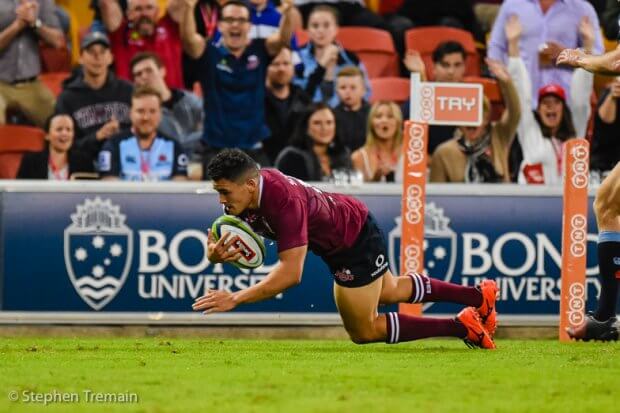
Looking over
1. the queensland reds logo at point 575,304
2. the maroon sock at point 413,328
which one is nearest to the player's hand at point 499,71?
the queensland reds logo at point 575,304

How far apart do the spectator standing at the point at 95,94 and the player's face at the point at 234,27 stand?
4.19ft

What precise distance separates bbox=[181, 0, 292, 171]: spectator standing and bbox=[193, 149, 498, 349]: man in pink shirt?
4.70m

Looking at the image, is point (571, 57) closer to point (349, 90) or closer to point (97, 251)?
point (97, 251)

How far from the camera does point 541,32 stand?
1662cm

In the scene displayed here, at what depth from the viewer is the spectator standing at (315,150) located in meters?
14.9

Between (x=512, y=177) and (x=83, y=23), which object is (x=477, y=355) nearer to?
(x=512, y=177)

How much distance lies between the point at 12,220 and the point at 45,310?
967 mm

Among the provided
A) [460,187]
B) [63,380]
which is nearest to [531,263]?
[460,187]

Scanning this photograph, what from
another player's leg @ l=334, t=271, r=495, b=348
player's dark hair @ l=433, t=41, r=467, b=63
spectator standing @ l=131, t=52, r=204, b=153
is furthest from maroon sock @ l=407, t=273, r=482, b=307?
player's dark hair @ l=433, t=41, r=467, b=63

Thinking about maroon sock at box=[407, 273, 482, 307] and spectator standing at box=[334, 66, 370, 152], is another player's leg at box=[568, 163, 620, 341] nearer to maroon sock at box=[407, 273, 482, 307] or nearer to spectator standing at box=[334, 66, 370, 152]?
maroon sock at box=[407, 273, 482, 307]

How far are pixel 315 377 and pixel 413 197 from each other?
4532 mm

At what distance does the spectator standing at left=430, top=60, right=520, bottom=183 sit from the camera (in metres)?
15.2

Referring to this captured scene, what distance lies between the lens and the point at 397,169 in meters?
15.2

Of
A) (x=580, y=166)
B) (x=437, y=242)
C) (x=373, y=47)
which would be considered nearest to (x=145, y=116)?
(x=437, y=242)
